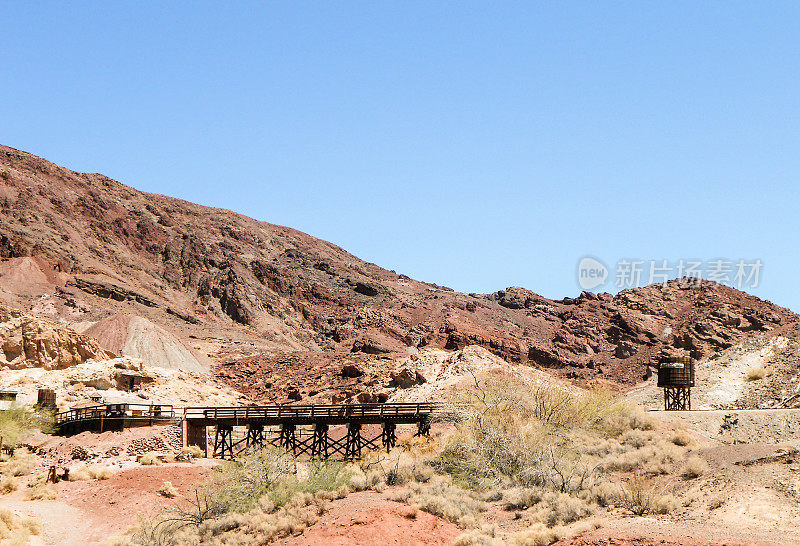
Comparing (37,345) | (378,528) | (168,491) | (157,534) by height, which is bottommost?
(168,491)

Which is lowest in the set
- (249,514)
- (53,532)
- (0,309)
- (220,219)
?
(53,532)

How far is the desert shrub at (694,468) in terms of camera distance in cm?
2480

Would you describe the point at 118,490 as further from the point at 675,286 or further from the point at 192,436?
the point at 675,286

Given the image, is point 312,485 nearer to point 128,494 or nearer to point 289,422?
point 128,494

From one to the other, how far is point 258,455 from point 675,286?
3866 inches

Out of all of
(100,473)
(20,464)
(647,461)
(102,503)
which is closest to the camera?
(647,461)

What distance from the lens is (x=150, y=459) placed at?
123ft

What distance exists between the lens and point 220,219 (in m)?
158

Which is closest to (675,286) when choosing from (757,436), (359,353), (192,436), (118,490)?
(359,353)

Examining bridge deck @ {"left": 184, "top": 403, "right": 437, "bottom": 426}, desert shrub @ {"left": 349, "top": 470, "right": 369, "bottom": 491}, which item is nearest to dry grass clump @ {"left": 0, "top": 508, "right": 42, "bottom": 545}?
desert shrub @ {"left": 349, "top": 470, "right": 369, "bottom": 491}

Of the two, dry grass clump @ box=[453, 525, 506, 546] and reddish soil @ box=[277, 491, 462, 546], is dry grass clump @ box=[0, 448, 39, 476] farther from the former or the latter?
dry grass clump @ box=[453, 525, 506, 546]

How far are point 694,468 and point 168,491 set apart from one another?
20366 millimetres

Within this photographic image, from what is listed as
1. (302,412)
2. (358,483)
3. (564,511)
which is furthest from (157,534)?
(302,412)

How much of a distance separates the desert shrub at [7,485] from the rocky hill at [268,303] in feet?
112
